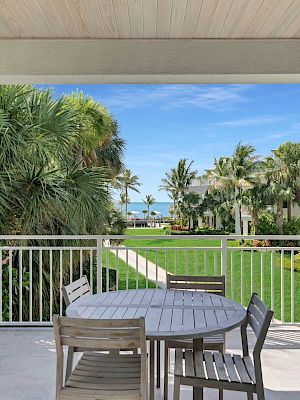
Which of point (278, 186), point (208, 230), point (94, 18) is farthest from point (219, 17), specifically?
point (208, 230)

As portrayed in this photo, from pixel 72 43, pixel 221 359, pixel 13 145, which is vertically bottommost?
pixel 221 359

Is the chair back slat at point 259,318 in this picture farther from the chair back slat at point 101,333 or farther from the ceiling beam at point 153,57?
the ceiling beam at point 153,57

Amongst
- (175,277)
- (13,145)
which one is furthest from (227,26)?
(13,145)

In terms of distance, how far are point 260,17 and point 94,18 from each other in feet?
3.67

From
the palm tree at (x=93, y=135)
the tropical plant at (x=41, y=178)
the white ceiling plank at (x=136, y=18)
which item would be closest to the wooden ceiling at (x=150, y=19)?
the white ceiling plank at (x=136, y=18)

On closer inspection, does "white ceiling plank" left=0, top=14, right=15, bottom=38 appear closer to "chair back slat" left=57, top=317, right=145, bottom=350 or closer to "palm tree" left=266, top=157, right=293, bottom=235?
"chair back slat" left=57, top=317, right=145, bottom=350

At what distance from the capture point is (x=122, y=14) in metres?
2.87

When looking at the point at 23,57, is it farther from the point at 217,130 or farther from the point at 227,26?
the point at 217,130

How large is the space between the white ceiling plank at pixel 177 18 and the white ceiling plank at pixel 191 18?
0.08 ft

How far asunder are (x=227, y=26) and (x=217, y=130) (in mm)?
47254

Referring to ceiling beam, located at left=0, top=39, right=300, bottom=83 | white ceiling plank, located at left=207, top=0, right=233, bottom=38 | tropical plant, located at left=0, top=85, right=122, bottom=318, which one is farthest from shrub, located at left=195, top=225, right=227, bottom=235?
white ceiling plank, located at left=207, top=0, right=233, bottom=38

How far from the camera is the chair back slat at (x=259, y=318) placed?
2195mm

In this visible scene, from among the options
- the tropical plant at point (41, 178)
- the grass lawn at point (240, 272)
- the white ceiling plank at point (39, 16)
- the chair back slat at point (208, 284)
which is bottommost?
the grass lawn at point (240, 272)

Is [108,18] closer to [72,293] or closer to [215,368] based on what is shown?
[72,293]
